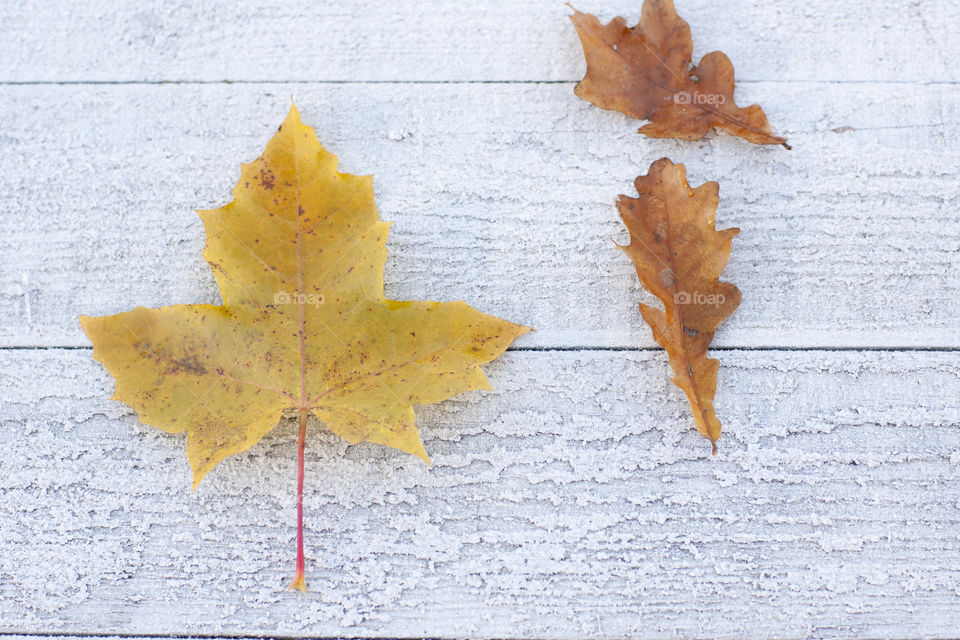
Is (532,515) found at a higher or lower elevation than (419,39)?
lower

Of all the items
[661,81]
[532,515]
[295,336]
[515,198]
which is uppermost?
[661,81]

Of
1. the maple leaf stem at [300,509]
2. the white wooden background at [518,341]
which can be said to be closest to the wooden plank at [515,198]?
the white wooden background at [518,341]

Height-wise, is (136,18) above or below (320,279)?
above

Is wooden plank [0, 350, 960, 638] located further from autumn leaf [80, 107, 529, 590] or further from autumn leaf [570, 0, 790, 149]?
autumn leaf [570, 0, 790, 149]

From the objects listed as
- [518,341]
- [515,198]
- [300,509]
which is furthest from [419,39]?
[300,509]

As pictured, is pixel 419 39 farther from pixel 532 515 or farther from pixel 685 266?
pixel 532 515

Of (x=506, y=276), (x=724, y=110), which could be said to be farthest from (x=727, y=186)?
(x=506, y=276)

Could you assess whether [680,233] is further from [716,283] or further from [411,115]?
[411,115]

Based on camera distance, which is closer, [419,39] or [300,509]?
[300,509]
